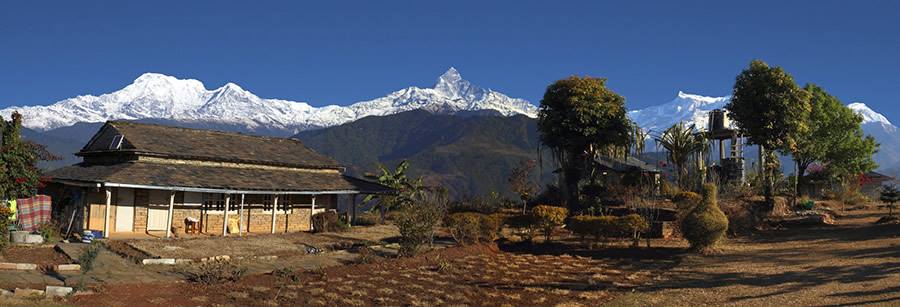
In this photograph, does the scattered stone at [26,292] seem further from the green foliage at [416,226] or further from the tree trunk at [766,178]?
the tree trunk at [766,178]

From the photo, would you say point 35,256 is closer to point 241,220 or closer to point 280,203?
point 241,220

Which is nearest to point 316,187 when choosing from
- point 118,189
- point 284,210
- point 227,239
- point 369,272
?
point 284,210

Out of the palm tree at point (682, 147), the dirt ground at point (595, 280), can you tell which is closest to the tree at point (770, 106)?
the palm tree at point (682, 147)

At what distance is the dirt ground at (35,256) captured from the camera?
55.3 ft

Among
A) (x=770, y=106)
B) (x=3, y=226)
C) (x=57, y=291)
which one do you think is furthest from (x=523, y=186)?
(x=57, y=291)

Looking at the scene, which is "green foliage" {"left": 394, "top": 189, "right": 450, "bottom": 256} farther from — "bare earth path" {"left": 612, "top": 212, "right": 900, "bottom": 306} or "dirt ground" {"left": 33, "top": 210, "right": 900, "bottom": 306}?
"bare earth path" {"left": 612, "top": 212, "right": 900, "bottom": 306}

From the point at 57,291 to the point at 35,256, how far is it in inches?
227

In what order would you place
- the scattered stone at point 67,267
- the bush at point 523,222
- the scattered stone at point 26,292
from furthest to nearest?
1. the bush at point 523,222
2. the scattered stone at point 67,267
3. the scattered stone at point 26,292

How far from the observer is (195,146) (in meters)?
29.2

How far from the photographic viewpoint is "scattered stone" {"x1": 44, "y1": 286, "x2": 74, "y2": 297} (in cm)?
1309

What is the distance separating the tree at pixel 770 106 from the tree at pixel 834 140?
11.6 metres

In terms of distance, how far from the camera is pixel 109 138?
92.0 ft

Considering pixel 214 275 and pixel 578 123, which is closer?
pixel 214 275

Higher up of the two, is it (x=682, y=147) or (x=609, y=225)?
(x=682, y=147)
